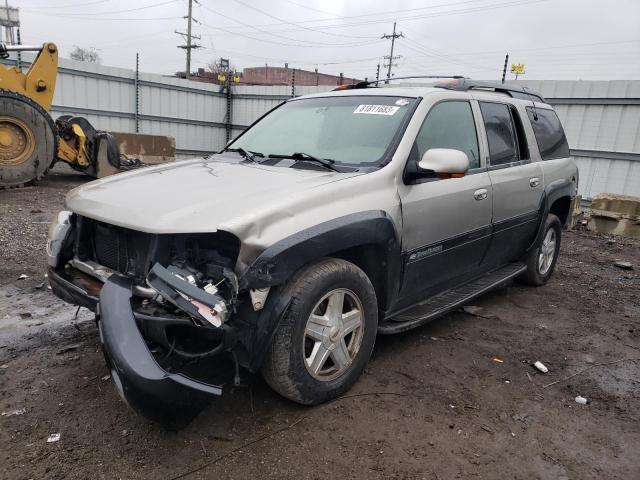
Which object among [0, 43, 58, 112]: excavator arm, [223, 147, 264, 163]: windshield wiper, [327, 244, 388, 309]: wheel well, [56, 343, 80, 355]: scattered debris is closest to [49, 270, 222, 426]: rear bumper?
[327, 244, 388, 309]: wheel well

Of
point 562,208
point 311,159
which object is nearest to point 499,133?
point 562,208

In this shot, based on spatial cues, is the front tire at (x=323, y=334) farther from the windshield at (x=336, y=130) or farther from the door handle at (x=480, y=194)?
the door handle at (x=480, y=194)

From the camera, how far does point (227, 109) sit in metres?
17.2

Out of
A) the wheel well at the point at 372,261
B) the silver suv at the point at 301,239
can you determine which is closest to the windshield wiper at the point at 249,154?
the silver suv at the point at 301,239

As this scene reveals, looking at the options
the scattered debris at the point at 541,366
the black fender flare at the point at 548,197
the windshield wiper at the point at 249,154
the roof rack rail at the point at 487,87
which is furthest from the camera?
the black fender flare at the point at 548,197

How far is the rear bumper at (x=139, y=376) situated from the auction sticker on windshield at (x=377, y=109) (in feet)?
7.07

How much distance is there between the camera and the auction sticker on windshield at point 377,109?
3.50 meters

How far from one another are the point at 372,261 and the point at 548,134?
3.11 metres

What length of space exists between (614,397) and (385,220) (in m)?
1.94

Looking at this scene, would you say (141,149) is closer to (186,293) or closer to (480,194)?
(480,194)

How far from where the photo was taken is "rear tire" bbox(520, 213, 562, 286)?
5098 mm

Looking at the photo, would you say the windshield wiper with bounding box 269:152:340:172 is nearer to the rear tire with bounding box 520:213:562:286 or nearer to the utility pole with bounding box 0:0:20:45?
the rear tire with bounding box 520:213:562:286

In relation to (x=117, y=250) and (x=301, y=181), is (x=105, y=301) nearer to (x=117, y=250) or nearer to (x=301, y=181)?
(x=117, y=250)

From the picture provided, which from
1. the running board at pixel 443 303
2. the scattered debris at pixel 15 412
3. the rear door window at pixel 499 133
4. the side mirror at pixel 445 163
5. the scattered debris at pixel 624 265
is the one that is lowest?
the scattered debris at pixel 15 412
